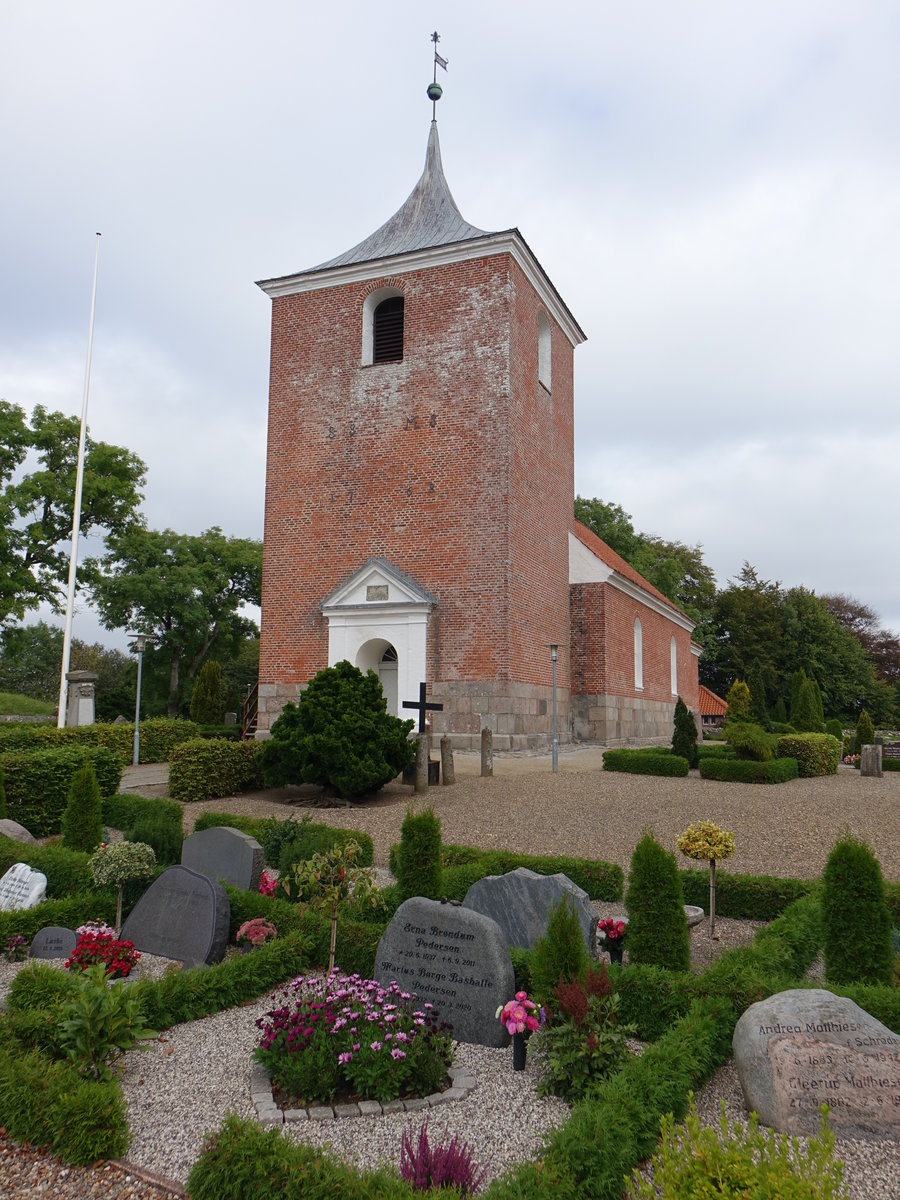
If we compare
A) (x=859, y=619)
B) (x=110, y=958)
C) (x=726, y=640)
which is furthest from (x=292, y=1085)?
(x=859, y=619)

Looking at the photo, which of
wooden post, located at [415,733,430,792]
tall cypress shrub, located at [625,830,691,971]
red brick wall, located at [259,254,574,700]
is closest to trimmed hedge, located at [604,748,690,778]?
red brick wall, located at [259,254,574,700]

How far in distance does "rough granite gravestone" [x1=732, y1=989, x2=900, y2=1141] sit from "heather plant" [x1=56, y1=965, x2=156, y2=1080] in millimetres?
2859

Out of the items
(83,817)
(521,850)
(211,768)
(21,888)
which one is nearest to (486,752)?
(211,768)

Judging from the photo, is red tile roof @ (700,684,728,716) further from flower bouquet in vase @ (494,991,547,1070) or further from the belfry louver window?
flower bouquet in vase @ (494,991,547,1070)

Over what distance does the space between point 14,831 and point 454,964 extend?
6.45 meters

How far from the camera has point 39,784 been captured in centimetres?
1005

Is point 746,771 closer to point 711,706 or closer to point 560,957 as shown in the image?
point 560,957

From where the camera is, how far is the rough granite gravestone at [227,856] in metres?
6.86

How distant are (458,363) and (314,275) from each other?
4.35 m

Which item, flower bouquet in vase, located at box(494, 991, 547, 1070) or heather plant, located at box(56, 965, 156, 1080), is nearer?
heather plant, located at box(56, 965, 156, 1080)

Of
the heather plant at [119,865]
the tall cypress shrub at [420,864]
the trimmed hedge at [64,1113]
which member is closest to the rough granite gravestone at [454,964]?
the tall cypress shrub at [420,864]

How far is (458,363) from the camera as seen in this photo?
17.7 metres

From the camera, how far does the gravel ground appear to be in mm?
3203

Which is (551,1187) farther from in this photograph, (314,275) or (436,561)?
(314,275)
